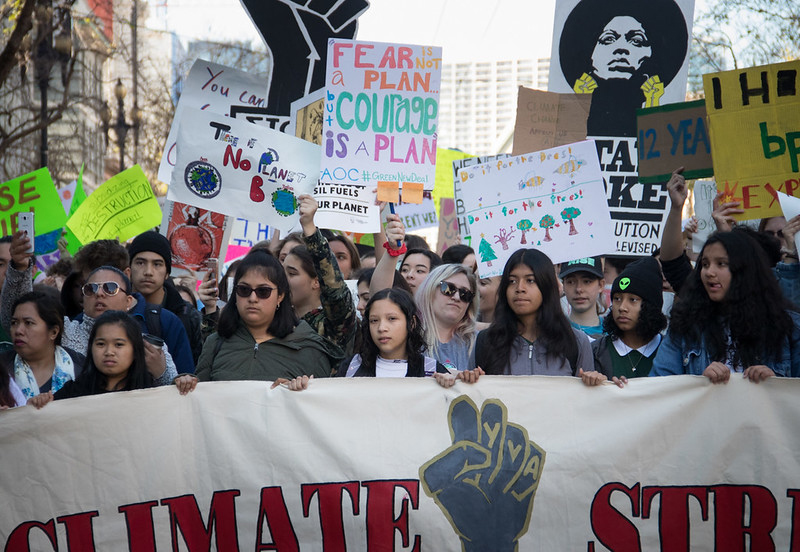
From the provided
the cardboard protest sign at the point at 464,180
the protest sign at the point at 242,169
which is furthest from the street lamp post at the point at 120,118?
the protest sign at the point at 242,169

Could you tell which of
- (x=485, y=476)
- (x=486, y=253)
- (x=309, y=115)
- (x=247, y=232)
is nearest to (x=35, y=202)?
(x=247, y=232)

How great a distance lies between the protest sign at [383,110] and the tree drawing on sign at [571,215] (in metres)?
0.87

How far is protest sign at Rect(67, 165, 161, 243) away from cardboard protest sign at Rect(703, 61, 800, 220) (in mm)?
4801

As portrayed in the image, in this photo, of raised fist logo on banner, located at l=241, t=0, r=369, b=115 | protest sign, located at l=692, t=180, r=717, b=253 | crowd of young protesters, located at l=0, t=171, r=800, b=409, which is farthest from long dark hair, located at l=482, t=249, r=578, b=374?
protest sign, located at l=692, t=180, r=717, b=253

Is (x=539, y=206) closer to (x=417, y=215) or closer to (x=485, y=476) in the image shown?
(x=485, y=476)

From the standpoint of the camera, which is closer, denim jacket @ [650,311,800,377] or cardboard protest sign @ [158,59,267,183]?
denim jacket @ [650,311,800,377]

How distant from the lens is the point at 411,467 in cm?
435

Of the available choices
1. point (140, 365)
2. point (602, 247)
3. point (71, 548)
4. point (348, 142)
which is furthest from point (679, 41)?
point (71, 548)

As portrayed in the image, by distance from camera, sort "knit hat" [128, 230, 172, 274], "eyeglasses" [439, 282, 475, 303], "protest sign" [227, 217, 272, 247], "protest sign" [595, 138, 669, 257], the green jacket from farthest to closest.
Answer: "protest sign" [227, 217, 272, 247] < "protest sign" [595, 138, 669, 257] < "knit hat" [128, 230, 172, 274] < "eyeglasses" [439, 282, 475, 303] < the green jacket

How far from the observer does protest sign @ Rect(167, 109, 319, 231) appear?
6.51 m

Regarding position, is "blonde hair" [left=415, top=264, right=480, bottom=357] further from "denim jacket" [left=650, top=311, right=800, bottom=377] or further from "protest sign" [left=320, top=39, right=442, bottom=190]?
"denim jacket" [left=650, top=311, right=800, bottom=377]

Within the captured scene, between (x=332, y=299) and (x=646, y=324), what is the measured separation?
5.29 feet

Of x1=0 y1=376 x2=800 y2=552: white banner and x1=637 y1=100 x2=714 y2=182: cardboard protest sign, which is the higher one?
x1=637 y1=100 x2=714 y2=182: cardboard protest sign

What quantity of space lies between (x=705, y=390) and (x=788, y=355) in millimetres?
435
